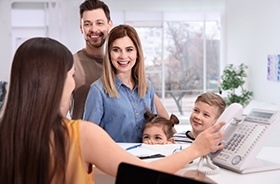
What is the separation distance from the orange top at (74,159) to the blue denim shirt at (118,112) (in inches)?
37.9

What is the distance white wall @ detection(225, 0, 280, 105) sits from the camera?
4.88 meters

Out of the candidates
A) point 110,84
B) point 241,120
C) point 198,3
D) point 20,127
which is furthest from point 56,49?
point 198,3

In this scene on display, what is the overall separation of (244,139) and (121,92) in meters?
0.92

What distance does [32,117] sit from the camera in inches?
40.8

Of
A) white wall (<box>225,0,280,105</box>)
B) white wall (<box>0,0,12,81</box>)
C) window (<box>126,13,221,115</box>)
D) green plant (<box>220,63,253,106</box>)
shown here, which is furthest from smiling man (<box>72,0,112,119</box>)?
window (<box>126,13,221,115</box>)

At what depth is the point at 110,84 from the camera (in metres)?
2.11

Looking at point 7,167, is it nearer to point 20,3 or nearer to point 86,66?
point 86,66

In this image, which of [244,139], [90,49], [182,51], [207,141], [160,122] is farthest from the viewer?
[182,51]

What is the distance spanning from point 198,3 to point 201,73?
1.45 metres

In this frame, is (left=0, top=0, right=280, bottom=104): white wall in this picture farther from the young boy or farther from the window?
the young boy

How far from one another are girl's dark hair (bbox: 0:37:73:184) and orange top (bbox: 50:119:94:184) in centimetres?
5

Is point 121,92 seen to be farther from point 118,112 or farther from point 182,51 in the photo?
point 182,51

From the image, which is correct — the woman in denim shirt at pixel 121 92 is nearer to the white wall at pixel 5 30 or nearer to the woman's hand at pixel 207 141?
the woman's hand at pixel 207 141

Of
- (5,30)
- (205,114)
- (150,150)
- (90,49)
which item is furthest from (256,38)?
(5,30)
